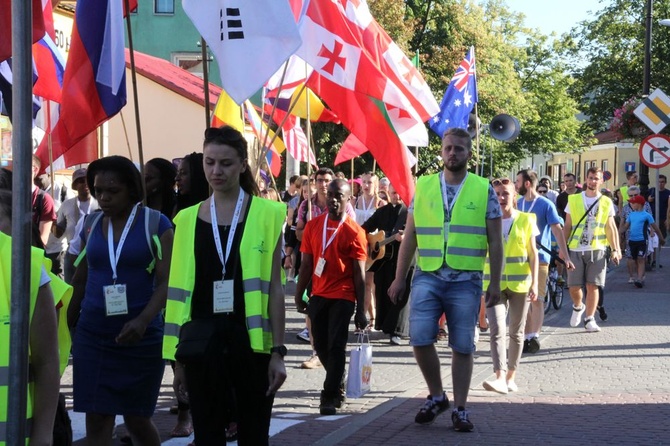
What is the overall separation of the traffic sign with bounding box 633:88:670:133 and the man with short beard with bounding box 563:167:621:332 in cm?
720

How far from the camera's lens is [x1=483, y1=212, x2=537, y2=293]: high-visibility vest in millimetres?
10562

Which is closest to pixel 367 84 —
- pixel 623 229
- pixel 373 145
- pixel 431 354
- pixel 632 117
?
pixel 373 145

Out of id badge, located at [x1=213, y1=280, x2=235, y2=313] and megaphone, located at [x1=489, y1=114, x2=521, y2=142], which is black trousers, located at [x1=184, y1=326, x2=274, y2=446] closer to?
id badge, located at [x1=213, y1=280, x2=235, y2=313]

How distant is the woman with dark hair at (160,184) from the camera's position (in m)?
7.72

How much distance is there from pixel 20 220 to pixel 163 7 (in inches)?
1967

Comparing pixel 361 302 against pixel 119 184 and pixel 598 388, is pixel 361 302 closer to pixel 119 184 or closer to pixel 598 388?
pixel 598 388

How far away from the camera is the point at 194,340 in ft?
16.4

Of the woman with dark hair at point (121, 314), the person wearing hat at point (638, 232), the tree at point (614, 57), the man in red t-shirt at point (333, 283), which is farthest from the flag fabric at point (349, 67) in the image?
the tree at point (614, 57)

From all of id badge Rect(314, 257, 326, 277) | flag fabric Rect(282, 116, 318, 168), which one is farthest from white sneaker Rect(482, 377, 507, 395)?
flag fabric Rect(282, 116, 318, 168)

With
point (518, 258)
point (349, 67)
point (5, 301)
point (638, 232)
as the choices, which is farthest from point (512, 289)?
point (638, 232)

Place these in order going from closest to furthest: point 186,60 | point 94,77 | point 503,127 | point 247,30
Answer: point 247,30 < point 94,77 < point 503,127 < point 186,60

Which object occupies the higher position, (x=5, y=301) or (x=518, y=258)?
(x=5, y=301)

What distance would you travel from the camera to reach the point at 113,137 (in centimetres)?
4200

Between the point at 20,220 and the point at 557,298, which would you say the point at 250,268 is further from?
the point at 557,298
